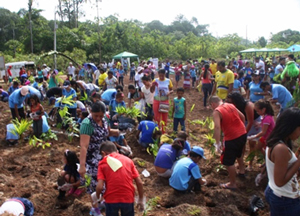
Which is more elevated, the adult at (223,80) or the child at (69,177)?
the adult at (223,80)

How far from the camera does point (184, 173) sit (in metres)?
4.44

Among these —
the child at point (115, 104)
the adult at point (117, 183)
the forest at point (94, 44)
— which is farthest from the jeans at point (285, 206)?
the forest at point (94, 44)

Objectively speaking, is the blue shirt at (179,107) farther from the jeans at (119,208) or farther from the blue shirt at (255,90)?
the jeans at (119,208)

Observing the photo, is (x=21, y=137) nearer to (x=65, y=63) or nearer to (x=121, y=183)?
(x=121, y=183)

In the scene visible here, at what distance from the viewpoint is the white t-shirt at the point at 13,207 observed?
3.51m

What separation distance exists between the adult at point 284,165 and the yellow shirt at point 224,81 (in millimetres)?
5403

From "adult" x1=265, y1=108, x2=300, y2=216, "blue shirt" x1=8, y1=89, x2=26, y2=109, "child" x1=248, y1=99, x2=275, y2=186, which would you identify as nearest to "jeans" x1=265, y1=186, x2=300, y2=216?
"adult" x1=265, y1=108, x2=300, y2=216

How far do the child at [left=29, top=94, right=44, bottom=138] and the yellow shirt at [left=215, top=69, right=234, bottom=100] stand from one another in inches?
190

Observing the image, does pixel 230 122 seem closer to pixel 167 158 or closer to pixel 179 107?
pixel 167 158

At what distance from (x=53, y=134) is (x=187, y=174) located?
4126mm

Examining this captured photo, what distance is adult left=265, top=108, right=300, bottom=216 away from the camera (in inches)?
94.8

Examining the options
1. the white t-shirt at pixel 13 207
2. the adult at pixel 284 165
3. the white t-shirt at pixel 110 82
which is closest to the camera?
the adult at pixel 284 165

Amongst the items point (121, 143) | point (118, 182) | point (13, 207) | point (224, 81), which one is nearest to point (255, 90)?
point (224, 81)

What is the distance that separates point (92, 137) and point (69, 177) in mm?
1226
